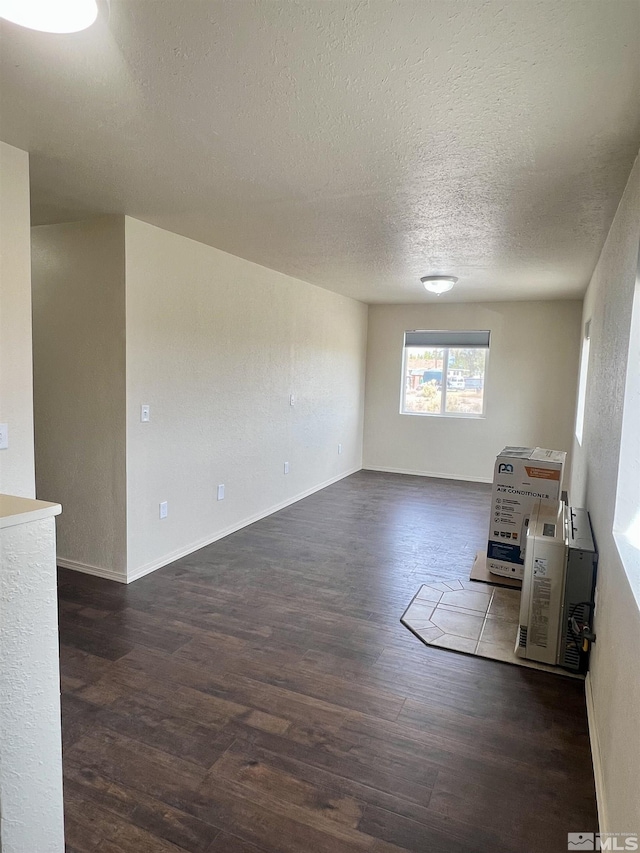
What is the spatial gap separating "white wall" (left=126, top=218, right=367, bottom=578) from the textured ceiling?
581 millimetres

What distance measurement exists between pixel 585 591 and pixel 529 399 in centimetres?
460

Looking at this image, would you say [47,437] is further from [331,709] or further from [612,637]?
[612,637]

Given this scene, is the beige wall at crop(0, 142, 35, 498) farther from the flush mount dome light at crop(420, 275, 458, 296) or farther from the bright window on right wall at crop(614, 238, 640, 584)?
the flush mount dome light at crop(420, 275, 458, 296)

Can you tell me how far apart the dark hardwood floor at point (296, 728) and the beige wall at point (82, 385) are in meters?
0.37

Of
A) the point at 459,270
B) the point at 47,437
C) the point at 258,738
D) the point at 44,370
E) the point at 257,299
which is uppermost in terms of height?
the point at 459,270

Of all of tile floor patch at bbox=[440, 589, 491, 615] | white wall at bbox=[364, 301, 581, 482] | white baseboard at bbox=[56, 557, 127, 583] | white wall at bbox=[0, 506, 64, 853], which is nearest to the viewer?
white wall at bbox=[0, 506, 64, 853]

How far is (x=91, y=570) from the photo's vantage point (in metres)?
3.59

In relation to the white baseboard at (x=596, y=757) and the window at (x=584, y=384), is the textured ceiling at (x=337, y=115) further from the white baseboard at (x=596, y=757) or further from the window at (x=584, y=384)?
the white baseboard at (x=596, y=757)

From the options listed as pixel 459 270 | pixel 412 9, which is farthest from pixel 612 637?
pixel 459 270

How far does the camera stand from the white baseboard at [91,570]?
11.4 feet

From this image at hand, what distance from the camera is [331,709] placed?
7.35 ft

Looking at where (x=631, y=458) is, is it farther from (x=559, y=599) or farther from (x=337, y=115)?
(x=337, y=115)

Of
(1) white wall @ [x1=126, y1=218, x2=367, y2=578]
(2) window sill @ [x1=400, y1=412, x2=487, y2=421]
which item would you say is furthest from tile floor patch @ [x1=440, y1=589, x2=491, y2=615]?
(2) window sill @ [x1=400, y1=412, x2=487, y2=421]

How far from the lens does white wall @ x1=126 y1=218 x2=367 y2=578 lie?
3498mm
